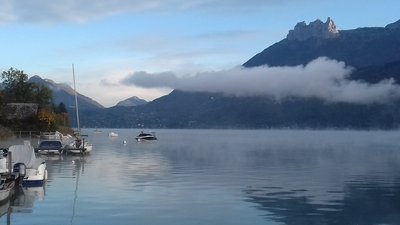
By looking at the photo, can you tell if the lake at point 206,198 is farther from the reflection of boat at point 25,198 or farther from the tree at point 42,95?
the tree at point 42,95

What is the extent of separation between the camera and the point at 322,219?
23.8 metres

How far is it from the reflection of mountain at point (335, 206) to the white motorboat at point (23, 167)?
12379 millimetres

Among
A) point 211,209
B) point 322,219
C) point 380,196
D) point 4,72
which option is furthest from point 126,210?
point 4,72

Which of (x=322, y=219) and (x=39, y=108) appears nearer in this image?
(x=322, y=219)

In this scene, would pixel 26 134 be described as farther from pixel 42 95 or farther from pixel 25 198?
pixel 25 198

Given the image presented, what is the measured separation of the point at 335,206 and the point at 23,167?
17.5 meters

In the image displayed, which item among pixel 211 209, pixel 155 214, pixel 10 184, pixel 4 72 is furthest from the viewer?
pixel 4 72

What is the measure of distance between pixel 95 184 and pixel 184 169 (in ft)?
47.4

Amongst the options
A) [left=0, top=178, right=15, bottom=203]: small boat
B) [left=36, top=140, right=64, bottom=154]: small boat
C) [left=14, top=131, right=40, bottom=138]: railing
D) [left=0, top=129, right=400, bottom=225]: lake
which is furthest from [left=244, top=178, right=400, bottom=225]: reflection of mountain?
[left=14, top=131, right=40, bottom=138]: railing

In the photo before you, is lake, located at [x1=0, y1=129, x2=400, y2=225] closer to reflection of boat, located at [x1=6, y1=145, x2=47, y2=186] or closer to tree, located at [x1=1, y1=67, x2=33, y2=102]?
reflection of boat, located at [x1=6, y1=145, x2=47, y2=186]

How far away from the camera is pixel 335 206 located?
27.5 metres

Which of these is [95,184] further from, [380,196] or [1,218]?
[380,196]

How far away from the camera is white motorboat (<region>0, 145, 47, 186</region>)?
32.4m

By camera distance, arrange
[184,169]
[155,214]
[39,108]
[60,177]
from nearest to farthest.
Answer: [155,214] < [60,177] < [184,169] < [39,108]
